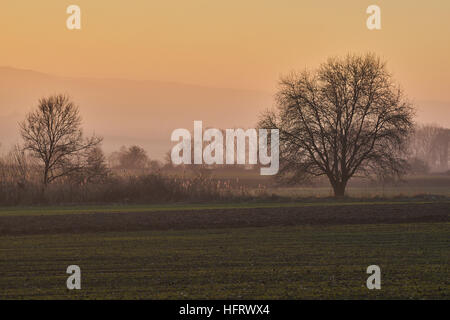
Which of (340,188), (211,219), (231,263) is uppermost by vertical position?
(340,188)

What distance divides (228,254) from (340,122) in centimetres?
3645

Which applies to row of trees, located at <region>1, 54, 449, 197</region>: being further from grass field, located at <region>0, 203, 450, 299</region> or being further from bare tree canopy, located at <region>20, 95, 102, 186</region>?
grass field, located at <region>0, 203, 450, 299</region>

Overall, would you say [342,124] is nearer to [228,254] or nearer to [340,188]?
[340,188]

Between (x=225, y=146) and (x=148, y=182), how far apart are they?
8182 cm

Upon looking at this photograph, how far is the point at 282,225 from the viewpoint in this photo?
112 ft

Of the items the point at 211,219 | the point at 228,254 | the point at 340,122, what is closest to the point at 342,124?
the point at 340,122

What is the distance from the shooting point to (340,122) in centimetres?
5712

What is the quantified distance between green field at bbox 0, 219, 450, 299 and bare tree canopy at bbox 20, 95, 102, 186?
3312cm

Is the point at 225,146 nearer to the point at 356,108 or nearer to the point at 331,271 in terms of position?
the point at 356,108

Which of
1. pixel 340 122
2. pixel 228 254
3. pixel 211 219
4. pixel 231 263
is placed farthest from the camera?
pixel 340 122

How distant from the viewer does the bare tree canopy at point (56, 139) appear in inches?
2457

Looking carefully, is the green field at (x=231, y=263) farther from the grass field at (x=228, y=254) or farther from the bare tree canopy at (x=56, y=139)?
the bare tree canopy at (x=56, y=139)

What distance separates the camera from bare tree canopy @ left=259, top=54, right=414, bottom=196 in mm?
56031

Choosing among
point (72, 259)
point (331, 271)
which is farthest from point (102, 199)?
point (331, 271)
